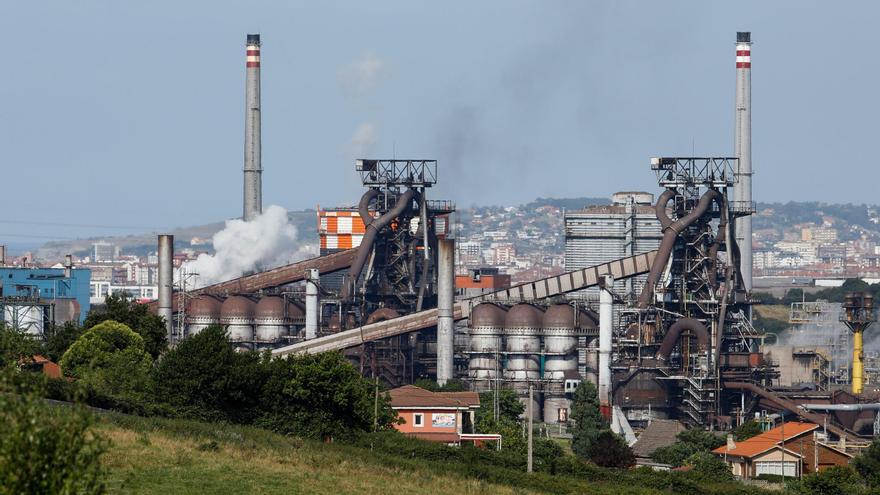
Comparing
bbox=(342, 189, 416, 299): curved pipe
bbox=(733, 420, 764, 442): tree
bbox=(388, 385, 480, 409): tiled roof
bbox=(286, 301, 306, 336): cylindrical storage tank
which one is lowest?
bbox=(733, 420, 764, 442): tree

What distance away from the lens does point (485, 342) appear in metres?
126

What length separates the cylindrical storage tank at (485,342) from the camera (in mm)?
125062

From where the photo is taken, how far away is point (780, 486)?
72.9 metres

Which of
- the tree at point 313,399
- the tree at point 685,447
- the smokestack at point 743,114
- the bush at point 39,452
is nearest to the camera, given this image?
the bush at point 39,452

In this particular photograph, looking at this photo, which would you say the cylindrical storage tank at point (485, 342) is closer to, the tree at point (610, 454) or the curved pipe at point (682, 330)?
the curved pipe at point (682, 330)

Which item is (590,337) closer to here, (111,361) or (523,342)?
(523,342)

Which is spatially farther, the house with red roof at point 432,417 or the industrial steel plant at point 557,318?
the industrial steel plant at point 557,318

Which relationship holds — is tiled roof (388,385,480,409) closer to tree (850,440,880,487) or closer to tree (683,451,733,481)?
tree (683,451,733,481)

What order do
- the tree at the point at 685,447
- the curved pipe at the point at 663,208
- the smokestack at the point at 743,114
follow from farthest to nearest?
the smokestack at the point at 743,114
the curved pipe at the point at 663,208
the tree at the point at 685,447

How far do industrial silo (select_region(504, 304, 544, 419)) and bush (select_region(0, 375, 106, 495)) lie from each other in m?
97.2

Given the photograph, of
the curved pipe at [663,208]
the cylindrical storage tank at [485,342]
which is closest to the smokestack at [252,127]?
the cylindrical storage tank at [485,342]

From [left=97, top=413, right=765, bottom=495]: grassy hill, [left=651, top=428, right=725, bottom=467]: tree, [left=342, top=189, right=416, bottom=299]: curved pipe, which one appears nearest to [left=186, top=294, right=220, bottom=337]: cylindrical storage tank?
[left=342, top=189, right=416, bottom=299]: curved pipe

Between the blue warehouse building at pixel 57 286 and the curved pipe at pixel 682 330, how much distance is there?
4671 cm

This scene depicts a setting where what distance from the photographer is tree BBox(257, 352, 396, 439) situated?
72.1 meters
